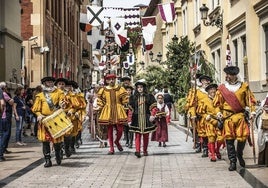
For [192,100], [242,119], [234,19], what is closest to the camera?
[242,119]

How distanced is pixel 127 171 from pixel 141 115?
314cm

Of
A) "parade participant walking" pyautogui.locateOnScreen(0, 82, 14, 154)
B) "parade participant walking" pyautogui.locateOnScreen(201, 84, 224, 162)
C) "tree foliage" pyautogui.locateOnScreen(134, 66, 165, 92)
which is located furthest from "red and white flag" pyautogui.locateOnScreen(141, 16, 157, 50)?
"parade participant walking" pyautogui.locateOnScreen(201, 84, 224, 162)

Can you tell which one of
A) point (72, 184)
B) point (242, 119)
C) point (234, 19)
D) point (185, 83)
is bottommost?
point (72, 184)

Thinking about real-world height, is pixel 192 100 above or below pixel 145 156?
above

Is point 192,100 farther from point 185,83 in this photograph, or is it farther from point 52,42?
point 52,42

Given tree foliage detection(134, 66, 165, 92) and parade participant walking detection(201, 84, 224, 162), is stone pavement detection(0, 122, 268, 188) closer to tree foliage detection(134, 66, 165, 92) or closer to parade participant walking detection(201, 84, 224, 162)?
parade participant walking detection(201, 84, 224, 162)

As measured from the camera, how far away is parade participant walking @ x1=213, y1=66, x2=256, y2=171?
34.4 feet

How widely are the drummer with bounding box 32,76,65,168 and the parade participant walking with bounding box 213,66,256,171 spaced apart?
3310 millimetres

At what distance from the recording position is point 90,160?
12820 millimetres

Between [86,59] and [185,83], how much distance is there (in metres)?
46.9

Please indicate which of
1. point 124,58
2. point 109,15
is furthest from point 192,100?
point 124,58

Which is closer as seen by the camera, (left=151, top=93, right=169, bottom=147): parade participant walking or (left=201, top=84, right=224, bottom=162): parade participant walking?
(left=201, top=84, right=224, bottom=162): parade participant walking

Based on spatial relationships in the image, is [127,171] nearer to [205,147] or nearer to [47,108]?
[47,108]

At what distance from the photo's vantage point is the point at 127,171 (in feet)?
35.5
